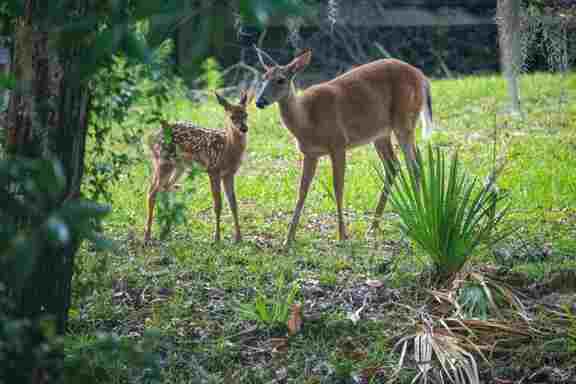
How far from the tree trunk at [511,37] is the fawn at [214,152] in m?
2.03

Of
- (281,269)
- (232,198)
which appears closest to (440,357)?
(281,269)

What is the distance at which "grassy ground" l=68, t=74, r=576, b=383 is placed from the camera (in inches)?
188

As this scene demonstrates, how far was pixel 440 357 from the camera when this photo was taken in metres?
4.55

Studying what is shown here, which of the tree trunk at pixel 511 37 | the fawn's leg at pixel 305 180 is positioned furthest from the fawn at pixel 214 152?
the tree trunk at pixel 511 37

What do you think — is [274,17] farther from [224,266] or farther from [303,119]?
[303,119]

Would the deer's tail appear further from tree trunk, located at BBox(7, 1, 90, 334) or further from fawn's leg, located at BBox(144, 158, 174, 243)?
tree trunk, located at BBox(7, 1, 90, 334)

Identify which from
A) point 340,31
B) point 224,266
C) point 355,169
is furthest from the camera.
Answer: point 340,31

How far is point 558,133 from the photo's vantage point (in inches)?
396

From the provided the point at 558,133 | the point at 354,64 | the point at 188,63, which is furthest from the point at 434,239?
the point at 354,64

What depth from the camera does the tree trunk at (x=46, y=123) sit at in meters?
3.83

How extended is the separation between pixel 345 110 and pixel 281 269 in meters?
2.06

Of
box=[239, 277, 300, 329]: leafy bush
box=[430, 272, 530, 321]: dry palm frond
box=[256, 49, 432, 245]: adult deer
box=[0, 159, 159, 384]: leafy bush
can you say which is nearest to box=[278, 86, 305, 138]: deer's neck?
box=[256, 49, 432, 245]: adult deer

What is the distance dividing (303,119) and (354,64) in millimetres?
7097

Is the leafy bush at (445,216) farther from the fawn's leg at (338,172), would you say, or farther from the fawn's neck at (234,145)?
the fawn's neck at (234,145)
